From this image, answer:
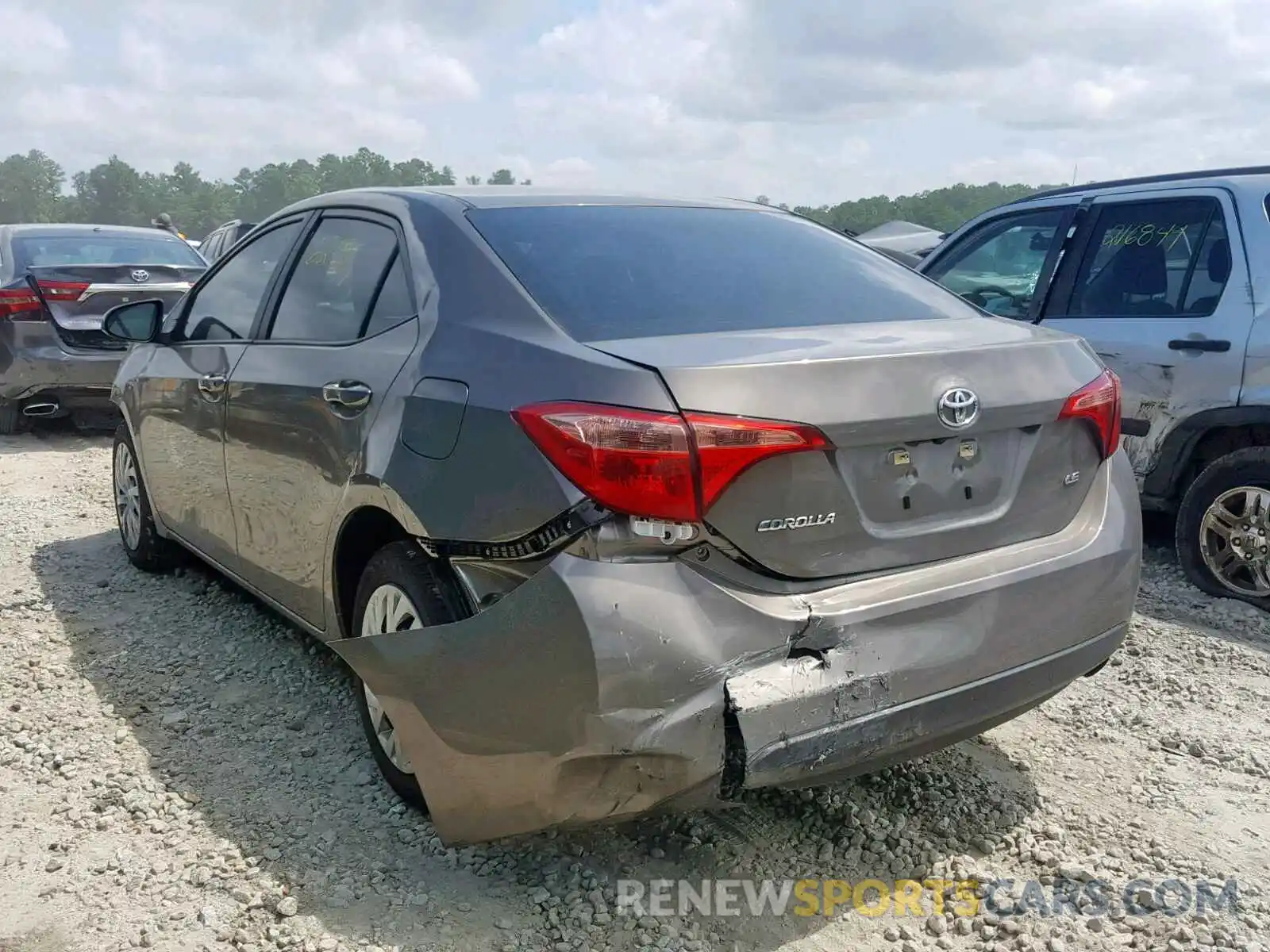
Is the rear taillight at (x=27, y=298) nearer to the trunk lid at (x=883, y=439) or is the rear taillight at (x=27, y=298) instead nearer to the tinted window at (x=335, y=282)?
the tinted window at (x=335, y=282)

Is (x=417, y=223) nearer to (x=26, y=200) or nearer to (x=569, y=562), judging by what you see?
(x=569, y=562)

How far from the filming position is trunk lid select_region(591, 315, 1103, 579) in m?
2.22

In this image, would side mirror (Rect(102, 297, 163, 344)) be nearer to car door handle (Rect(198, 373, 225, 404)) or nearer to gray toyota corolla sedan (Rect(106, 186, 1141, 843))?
car door handle (Rect(198, 373, 225, 404))

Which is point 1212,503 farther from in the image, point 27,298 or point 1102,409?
point 27,298

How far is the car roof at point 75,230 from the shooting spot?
897cm

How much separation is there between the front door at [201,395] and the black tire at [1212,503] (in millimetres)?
3684

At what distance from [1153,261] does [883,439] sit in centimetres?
324

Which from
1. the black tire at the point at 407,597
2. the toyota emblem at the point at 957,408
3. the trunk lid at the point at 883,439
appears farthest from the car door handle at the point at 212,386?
the toyota emblem at the point at 957,408

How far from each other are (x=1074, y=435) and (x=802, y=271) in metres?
0.83

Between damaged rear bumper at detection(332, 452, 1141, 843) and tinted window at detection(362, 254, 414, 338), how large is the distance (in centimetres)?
88

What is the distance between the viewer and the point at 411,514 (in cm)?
259

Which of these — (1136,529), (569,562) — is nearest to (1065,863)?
(1136,529)

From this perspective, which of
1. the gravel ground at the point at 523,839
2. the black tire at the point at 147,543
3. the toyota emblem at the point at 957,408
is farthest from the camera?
the black tire at the point at 147,543

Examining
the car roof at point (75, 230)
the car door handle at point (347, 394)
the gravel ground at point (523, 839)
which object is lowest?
the gravel ground at point (523, 839)
